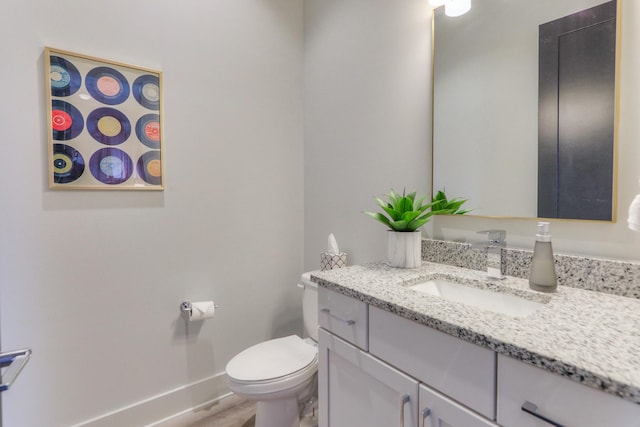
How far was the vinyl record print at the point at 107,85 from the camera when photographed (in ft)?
5.03

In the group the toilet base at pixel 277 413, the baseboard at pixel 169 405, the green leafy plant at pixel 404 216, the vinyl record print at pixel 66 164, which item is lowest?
the baseboard at pixel 169 405

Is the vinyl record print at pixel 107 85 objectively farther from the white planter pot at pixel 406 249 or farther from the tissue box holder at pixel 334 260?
the white planter pot at pixel 406 249

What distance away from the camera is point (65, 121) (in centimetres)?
147

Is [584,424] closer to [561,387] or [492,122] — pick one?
[561,387]

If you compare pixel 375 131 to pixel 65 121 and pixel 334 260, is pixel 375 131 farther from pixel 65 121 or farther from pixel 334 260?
pixel 65 121

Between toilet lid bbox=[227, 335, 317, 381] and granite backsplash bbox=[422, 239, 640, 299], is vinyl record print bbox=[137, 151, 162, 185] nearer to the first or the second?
toilet lid bbox=[227, 335, 317, 381]

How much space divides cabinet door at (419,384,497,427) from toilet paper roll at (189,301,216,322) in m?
1.28

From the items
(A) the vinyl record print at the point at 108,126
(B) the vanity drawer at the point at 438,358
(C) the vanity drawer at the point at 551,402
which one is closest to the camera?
(C) the vanity drawer at the point at 551,402

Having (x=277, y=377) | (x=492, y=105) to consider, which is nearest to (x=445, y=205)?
(x=492, y=105)

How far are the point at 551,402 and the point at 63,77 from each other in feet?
6.80

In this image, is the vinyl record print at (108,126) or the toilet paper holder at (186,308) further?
the toilet paper holder at (186,308)

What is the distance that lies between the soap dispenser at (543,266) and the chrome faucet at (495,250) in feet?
0.47

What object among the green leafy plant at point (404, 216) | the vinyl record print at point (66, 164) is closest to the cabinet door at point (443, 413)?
the green leafy plant at point (404, 216)

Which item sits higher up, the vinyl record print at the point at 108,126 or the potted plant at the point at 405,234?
the vinyl record print at the point at 108,126
